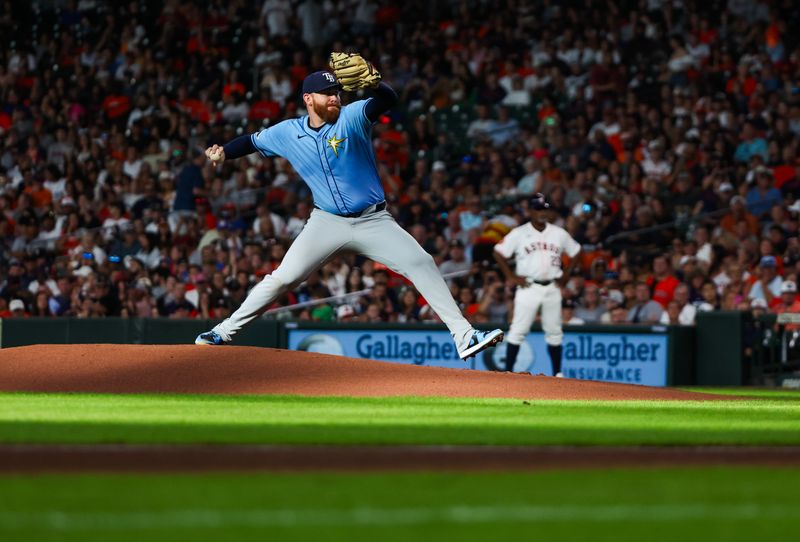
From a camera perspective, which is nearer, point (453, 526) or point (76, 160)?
point (453, 526)

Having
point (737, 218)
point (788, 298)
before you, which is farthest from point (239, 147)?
point (737, 218)

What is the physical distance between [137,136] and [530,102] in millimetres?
7434

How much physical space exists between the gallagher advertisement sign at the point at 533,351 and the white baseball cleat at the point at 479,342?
6.35 m

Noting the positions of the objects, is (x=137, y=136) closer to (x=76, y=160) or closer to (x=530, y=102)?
(x=76, y=160)

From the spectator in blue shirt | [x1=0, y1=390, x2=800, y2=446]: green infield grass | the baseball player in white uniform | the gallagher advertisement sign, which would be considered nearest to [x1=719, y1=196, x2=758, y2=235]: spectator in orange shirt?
the spectator in blue shirt

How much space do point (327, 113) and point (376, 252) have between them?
1.20 meters

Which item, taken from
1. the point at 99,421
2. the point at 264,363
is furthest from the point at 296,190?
the point at 99,421

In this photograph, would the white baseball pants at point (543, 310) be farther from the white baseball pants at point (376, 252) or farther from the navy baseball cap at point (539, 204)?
the white baseball pants at point (376, 252)

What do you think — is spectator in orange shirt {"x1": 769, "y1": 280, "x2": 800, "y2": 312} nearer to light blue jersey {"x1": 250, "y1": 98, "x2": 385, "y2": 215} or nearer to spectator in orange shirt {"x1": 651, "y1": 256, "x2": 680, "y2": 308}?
spectator in orange shirt {"x1": 651, "y1": 256, "x2": 680, "y2": 308}

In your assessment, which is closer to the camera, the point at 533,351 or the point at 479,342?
the point at 479,342

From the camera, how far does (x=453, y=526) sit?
171 inches

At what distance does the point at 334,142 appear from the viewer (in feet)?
35.7

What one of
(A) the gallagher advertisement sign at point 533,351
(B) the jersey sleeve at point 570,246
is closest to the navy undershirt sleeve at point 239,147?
(B) the jersey sleeve at point 570,246

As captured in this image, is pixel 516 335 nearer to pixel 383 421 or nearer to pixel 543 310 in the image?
pixel 543 310
